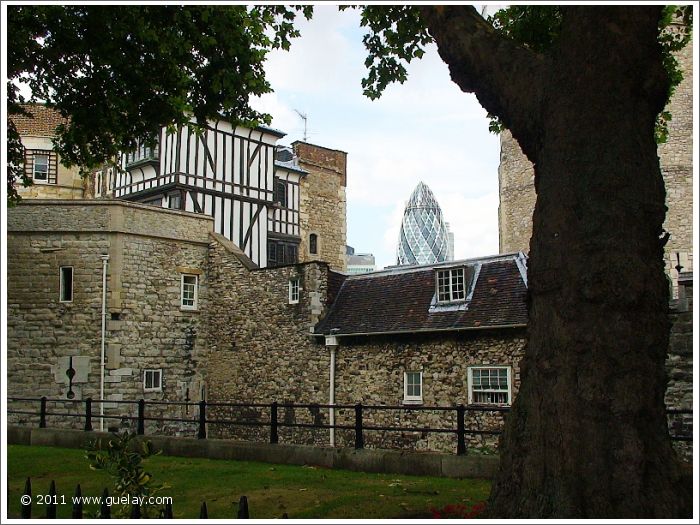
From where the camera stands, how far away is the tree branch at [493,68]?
5883 mm

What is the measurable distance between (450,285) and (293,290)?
4.96 metres

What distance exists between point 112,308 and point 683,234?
75.4ft

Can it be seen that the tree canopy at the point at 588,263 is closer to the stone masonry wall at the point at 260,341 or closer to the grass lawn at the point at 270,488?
the grass lawn at the point at 270,488

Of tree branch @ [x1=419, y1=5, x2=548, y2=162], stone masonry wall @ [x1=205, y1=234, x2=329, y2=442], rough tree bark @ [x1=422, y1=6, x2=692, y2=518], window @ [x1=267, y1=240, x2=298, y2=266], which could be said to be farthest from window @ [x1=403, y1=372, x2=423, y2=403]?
window @ [x1=267, y1=240, x2=298, y2=266]

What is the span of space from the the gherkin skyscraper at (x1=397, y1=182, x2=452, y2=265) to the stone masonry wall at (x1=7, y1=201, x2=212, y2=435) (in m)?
102

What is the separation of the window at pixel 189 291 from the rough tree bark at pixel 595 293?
1854 cm

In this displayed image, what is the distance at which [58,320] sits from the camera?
840 inches

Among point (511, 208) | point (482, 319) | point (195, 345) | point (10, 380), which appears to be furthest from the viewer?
point (511, 208)

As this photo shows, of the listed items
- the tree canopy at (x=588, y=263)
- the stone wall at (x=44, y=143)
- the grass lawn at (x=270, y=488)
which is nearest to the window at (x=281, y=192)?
the stone wall at (x=44, y=143)

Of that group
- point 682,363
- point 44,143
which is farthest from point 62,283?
point 682,363

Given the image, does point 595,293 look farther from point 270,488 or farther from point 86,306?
point 86,306

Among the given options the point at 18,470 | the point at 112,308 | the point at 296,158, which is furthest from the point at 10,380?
the point at 296,158

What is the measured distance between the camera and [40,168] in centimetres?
3212

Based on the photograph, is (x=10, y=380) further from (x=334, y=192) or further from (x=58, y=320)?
(x=334, y=192)
